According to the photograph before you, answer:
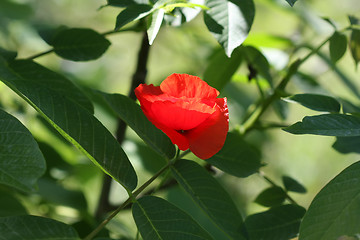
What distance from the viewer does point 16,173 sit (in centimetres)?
38

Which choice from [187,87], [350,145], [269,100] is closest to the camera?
[187,87]

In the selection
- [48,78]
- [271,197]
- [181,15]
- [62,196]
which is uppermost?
[181,15]

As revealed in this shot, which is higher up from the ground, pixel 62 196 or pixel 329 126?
pixel 329 126

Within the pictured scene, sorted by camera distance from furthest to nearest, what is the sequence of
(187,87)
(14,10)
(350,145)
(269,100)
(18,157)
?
1. (14,10)
2. (269,100)
3. (350,145)
4. (187,87)
5. (18,157)

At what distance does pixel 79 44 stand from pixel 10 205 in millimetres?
259

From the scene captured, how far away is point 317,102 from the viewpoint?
0.56 m

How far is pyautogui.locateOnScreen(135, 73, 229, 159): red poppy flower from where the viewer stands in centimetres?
47

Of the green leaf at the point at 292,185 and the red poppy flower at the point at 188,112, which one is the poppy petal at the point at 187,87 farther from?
the green leaf at the point at 292,185

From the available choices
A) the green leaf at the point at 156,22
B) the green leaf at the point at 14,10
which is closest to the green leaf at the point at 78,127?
the green leaf at the point at 156,22

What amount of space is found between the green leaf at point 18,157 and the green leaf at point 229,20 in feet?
0.77

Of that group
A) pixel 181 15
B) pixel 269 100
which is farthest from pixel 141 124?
pixel 269 100

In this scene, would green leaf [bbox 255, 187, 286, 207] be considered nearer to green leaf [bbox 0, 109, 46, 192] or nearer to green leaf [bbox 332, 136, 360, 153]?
green leaf [bbox 332, 136, 360, 153]

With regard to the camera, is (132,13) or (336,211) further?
(132,13)

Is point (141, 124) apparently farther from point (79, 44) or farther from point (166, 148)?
point (79, 44)
